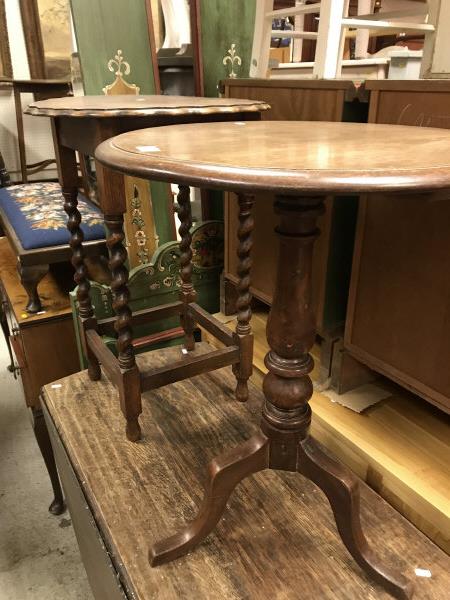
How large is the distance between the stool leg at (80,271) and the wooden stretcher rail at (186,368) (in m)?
0.30

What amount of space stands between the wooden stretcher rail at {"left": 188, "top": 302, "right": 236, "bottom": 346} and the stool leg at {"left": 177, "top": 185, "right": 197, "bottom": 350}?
0.03m

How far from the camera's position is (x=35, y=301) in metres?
1.56

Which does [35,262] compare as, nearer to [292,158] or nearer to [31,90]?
[292,158]

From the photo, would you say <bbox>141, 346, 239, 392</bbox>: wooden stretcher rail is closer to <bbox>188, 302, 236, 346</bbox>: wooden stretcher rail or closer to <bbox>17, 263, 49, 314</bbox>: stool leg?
<bbox>188, 302, 236, 346</bbox>: wooden stretcher rail

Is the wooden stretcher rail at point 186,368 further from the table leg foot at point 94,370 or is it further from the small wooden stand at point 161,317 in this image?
the table leg foot at point 94,370

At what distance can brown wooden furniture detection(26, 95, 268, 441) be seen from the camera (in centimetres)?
101

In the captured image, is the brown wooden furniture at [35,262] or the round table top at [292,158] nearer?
Result: the round table top at [292,158]

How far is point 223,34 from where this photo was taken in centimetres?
164

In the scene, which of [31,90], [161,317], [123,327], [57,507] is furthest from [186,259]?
[31,90]

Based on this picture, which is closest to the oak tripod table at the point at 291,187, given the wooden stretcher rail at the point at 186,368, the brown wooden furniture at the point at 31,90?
the wooden stretcher rail at the point at 186,368

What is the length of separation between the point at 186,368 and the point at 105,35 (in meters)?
1.01

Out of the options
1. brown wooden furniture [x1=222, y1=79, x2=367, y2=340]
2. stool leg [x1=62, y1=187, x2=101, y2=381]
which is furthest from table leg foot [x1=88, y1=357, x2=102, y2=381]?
brown wooden furniture [x1=222, y1=79, x2=367, y2=340]

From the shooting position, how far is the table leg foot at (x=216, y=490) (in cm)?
87

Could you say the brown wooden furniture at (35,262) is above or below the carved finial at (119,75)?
below
